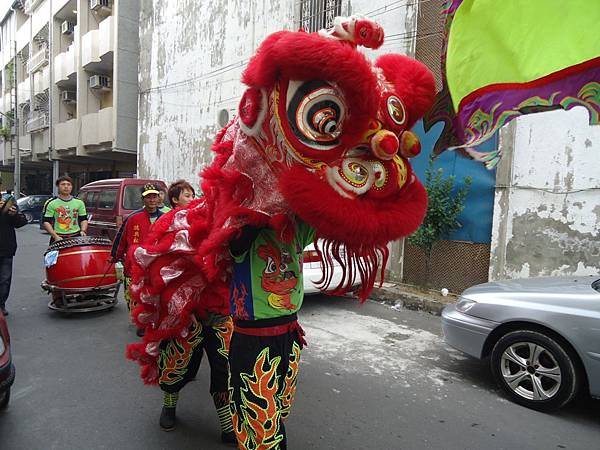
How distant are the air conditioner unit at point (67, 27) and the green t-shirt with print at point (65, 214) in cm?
2449

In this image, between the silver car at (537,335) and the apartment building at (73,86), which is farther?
the apartment building at (73,86)

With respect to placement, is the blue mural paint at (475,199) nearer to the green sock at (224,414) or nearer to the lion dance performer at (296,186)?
the green sock at (224,414)

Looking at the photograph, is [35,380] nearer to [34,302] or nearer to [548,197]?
[34,302]

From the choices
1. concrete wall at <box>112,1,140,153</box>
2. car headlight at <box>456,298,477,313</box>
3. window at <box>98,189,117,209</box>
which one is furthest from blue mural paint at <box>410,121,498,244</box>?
concrete wall at <box>112,1,140,153</box>

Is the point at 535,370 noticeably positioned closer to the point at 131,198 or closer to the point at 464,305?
the point at 464,305

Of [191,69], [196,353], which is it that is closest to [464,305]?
[196,353]

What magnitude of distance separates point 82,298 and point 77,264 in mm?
681

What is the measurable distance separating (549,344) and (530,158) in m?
4.03

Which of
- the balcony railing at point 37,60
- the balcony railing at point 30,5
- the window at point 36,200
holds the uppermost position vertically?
the balcony railing at point 30,5

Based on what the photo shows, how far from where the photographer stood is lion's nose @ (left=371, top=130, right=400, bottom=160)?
150 centimetres

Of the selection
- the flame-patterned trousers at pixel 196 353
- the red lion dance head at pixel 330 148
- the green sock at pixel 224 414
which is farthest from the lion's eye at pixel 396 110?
the green sock at pixel 224 414

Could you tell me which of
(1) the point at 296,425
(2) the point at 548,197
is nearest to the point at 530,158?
(2) the point at 548,197

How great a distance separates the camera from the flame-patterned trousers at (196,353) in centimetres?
266

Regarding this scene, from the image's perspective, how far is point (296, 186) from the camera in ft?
4.77
